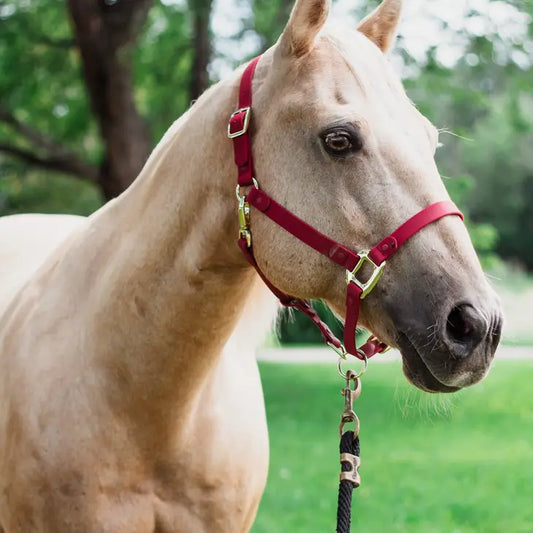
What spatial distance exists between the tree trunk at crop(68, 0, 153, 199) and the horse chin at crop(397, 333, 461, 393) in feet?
27.7

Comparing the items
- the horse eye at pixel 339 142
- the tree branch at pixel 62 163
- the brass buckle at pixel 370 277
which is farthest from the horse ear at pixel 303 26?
the tree branch at pixel 62 163

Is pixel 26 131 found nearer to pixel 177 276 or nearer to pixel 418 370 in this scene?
pixel 177 276

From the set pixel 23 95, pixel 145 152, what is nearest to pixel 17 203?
pixel 23 95

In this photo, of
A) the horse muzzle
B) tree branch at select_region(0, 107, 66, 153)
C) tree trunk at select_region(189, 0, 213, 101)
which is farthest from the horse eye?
tree branch at select_region(0, 107, 66, 153)

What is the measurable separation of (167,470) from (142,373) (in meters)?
0.34

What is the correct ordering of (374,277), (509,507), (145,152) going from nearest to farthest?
(374,277)
(509,507)
(145,152)

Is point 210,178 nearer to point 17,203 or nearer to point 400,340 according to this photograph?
point 400,340

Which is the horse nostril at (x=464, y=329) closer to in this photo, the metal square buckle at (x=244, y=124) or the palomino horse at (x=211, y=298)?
the palomino horse at (x=211, y=298)

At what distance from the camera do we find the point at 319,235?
84.1 inches

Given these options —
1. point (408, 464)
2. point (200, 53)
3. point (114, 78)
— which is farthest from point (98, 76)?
point (408, 464)

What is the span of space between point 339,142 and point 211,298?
25.0 inches

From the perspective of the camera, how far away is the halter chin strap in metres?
2.03

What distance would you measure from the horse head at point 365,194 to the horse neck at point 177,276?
0.17m

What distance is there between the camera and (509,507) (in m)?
6.37
